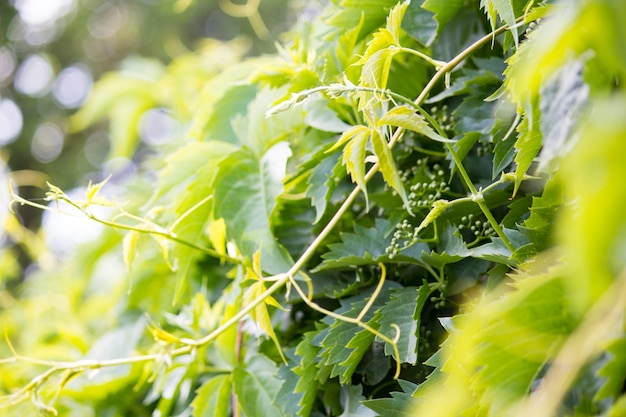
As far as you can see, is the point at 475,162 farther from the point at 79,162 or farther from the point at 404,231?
the point at 79,162

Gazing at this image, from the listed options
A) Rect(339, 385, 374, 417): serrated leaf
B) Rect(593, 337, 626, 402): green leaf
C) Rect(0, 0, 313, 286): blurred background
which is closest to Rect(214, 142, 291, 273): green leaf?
Rect(339, 385, 374, 417): serrated leaf

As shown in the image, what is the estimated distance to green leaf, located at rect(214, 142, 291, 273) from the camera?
49 cm

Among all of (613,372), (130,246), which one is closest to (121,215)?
(130,246)

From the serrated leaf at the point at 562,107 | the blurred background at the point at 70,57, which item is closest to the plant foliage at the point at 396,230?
the serrated leaf at the point at 562,107

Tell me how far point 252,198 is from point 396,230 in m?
0.15

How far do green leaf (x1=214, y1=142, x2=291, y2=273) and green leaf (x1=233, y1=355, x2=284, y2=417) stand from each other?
10 centimetres

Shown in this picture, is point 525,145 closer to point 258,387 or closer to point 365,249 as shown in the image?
point 365,249

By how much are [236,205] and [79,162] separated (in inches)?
114

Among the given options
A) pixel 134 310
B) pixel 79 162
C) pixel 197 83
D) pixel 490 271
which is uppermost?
pixel 197 83

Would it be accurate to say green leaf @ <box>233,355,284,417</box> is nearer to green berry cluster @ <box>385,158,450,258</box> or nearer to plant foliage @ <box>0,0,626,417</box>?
plant foliage @ <box>0,0,626,417</box>

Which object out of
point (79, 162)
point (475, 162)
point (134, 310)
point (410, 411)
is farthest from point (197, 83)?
point (79, 162)

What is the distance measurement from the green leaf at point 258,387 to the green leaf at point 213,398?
15 millimetres

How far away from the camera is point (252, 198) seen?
529 mm

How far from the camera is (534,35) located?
323mm
